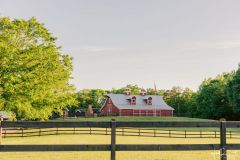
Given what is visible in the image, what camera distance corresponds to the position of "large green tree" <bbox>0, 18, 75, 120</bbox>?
22.6 metres

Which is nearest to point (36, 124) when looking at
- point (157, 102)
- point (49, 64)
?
point (49, 64)

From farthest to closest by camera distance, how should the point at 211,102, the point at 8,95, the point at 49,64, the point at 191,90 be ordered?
the point at 191,90 → the point at 211,102 → the point at 49,64 → the point at 8,95

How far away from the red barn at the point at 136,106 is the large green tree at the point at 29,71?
54.6 metres

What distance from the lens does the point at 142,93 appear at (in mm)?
88688

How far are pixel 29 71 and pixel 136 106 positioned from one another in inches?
2460

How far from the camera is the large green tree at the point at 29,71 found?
74.2 ft

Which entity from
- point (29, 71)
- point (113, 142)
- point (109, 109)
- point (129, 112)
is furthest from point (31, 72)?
point (109, 109)

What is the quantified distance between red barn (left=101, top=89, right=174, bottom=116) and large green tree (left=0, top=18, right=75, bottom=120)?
54564 millimetres

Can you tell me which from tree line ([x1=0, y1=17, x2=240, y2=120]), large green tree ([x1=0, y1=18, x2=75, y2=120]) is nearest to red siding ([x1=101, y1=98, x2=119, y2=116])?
tree line ([x1=0, y1=17, x2=240, y2=120])

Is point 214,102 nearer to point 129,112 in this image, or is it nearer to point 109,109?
point 129,112

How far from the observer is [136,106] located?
8444cm

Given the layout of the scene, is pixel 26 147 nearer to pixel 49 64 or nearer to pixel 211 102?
pixel 49 64

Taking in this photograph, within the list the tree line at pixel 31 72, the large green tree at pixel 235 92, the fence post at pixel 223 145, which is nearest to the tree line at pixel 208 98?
the large green tree at pixel 235 92

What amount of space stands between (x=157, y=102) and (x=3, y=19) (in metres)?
65.1
